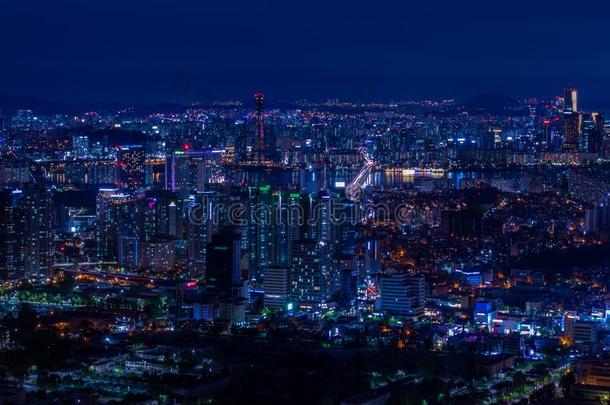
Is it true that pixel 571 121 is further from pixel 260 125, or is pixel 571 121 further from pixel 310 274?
pixel 310 274

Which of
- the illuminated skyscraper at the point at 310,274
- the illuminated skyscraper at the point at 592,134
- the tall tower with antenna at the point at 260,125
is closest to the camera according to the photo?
the illuminated skyscraper at the point at 310,274

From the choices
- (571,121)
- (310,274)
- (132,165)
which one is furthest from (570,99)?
(310,274)

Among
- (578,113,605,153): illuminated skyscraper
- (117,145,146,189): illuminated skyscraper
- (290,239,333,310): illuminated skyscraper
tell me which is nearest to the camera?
(290,239,333,310): illuminated skyscraper

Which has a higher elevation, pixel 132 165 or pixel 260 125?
pixel 260 125

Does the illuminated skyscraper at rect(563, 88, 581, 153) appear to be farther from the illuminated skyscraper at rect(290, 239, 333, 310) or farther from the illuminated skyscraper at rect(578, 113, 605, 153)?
the illuminated skyscraper at rect(290, 239, 333, 310)

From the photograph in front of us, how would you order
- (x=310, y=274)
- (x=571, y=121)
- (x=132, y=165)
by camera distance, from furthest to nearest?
(x=571, y=121) < (x=132, y=165) < (x=310, y=274)

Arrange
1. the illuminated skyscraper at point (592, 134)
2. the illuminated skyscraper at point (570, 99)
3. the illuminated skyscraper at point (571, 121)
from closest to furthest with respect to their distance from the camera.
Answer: the illuminated skyscraper at point (592, 134) → the illuminated skyscraper at point (571, 121) → the illuminated skyscraper at point (570, 99)

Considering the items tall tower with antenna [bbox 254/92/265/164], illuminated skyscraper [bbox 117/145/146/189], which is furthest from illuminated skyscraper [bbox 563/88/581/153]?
illuminated skyscraper [bbox 117/145/146/189]

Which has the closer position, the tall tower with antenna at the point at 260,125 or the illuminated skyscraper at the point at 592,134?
the tall tower with antenna at the point at 260,125

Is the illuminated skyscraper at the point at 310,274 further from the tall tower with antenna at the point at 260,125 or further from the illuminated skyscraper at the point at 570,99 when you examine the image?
the illuminated skyscraper at the point at 570,99

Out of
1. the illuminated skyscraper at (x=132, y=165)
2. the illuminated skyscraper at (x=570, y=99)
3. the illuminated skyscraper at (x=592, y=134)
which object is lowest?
the illuminated skyscraper at (x=132, y=165)

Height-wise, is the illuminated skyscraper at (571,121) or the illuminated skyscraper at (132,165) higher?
the illuminated skyscraper at (571,121)

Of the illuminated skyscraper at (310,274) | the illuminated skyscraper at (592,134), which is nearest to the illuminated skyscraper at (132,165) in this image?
the illuminated skyscraper at (310,274)
